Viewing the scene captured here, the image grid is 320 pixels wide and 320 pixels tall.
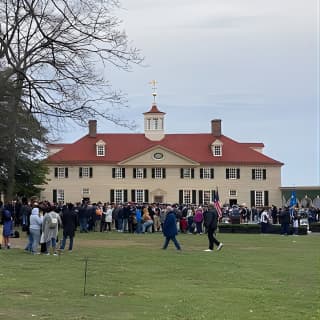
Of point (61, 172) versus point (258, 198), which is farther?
point (61, 172)

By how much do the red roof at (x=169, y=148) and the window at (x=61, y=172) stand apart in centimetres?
120

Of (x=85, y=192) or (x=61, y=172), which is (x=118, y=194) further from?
Answer: (x=61, y=172)

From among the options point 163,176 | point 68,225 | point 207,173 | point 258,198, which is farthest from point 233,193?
point 68,225

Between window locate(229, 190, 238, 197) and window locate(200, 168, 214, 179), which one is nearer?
window locate(229, 190, 238, 197)

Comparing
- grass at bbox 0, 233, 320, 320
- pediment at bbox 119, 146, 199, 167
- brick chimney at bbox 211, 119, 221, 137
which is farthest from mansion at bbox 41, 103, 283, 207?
grass at bbox 0, 233, 320, 320

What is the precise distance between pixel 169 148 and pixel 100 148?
9067 millimetres

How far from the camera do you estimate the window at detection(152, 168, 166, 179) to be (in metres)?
93.0

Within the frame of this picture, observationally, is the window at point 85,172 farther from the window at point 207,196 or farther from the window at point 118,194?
the window at point 207,196

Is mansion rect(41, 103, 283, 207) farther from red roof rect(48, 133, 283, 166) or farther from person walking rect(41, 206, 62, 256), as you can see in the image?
person walking rect(41, 206, 62, 256)

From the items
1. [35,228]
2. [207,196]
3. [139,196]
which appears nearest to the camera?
[35,228]

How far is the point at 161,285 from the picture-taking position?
1515 cm

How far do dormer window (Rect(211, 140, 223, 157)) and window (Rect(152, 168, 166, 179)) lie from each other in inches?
281

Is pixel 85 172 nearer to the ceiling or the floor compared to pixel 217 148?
nearer to the floor

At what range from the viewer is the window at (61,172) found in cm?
9350
